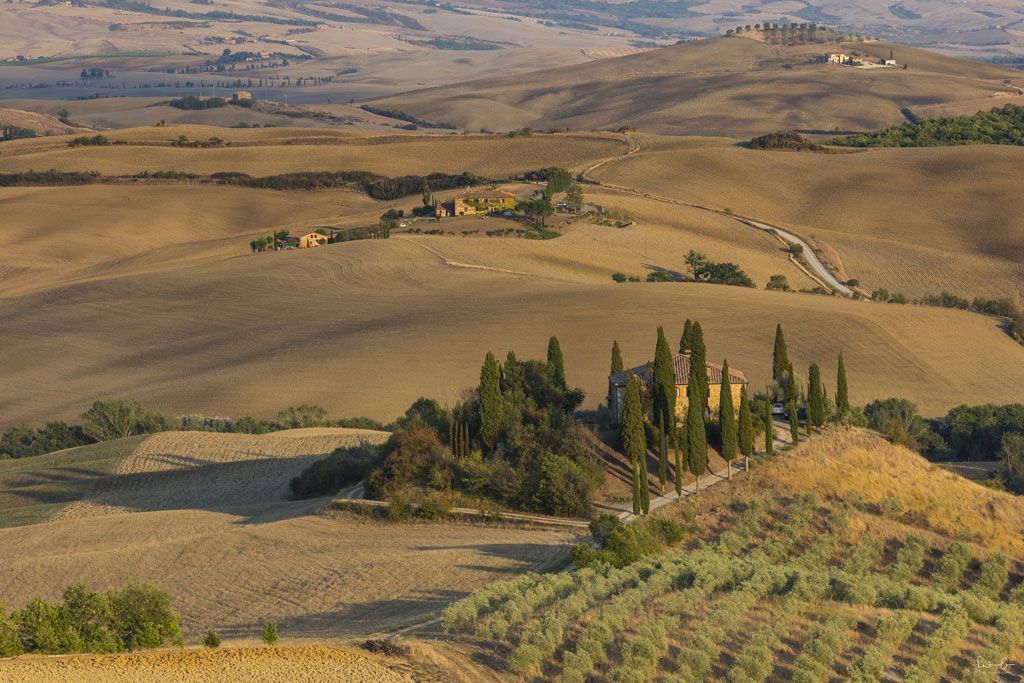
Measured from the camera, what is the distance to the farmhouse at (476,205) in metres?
127

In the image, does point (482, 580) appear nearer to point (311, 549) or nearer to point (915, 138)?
point (311, 549)

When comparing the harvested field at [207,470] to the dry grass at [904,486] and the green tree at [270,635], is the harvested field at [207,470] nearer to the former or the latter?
the dry grass at [904,486]

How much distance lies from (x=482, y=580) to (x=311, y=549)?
7061 mm

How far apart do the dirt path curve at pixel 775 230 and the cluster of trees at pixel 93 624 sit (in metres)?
77.4

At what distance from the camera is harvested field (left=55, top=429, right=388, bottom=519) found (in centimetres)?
5422

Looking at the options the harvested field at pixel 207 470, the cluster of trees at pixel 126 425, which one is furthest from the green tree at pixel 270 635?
the cluster of trees at pixel 126 425

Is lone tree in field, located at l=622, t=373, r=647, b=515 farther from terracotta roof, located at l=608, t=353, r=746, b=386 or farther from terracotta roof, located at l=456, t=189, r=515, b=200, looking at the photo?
terracotta roof, located at l=456, t=189, r=515, b=200

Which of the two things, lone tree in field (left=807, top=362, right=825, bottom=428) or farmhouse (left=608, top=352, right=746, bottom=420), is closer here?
farmhouse (left=608, top=352, right=746, bottom=420)

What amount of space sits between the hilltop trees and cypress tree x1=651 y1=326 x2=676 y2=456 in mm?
5327

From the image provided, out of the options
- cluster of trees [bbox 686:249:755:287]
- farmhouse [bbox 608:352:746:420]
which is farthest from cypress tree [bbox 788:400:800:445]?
cluster of trees [bbox 686:249:755:287]

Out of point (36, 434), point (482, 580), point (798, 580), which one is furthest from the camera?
point (36, 434)

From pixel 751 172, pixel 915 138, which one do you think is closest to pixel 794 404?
pixel 751 172

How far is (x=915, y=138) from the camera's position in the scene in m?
181

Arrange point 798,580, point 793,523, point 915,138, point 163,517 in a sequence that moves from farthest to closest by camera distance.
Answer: point 915,138
point 163,517
point 793,523
point 798,580
